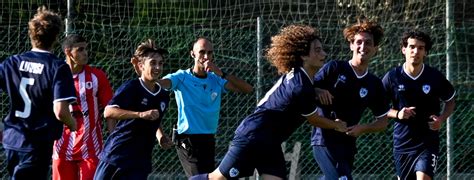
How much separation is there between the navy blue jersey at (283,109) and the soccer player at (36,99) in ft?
4.59

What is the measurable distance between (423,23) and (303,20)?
4.42 ft

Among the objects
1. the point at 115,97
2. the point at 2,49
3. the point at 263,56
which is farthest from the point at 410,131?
the point at 2,49

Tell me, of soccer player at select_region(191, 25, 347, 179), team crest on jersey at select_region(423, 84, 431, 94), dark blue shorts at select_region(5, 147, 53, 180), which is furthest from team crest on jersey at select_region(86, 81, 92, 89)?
team crest on jersey at select_region(423, 84, 431, 94)

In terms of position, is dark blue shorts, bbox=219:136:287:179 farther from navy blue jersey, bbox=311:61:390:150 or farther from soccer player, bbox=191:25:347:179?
navy blue jersey, bbox=311:61:390:150

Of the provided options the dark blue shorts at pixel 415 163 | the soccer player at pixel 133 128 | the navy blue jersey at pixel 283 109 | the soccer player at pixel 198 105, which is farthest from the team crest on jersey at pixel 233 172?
the dark blue shorts at pixel 415 163

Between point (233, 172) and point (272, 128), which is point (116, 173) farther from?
point (272, 128)

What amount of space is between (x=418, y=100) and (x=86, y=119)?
9.60ft

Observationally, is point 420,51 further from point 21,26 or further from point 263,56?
point 21,26

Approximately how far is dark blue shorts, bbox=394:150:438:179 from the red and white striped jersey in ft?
8.82

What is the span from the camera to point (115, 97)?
360 inches

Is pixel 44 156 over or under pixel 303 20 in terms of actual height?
under

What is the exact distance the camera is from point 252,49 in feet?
39.4

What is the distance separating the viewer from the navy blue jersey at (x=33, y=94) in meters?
8.02

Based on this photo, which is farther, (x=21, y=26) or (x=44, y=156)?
(x=21, y=26)
